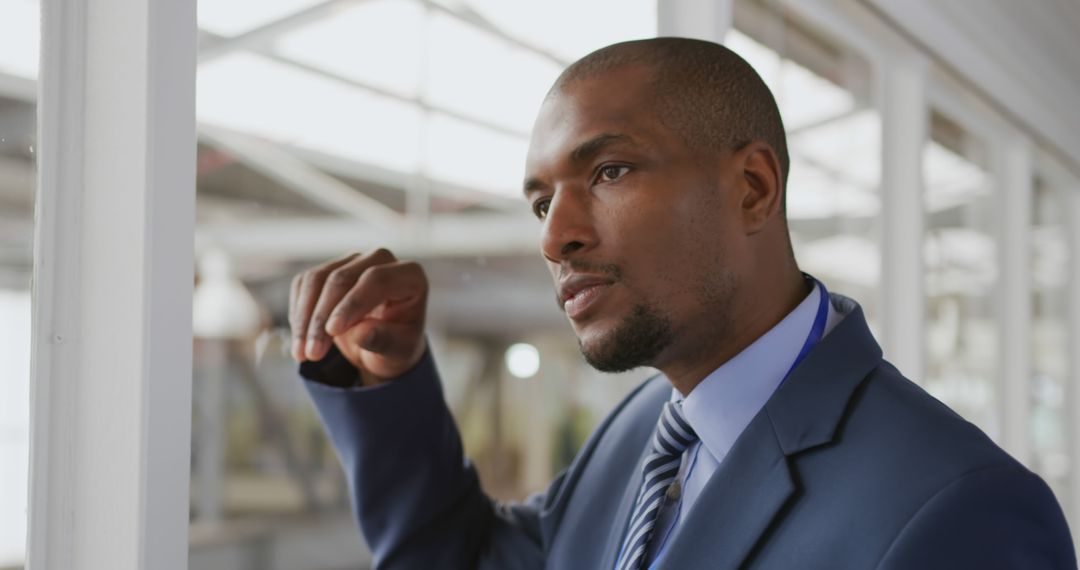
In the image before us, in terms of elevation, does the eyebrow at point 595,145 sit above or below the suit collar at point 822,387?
above

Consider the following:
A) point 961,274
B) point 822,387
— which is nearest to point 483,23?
point 961,274

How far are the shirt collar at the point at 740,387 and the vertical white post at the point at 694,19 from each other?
0.87m

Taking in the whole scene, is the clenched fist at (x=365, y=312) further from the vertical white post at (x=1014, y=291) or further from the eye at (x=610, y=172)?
the vertical white post at (x=1014, y=291)

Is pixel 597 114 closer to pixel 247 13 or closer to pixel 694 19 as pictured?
pixel 694 19

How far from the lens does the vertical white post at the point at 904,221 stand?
283 cm

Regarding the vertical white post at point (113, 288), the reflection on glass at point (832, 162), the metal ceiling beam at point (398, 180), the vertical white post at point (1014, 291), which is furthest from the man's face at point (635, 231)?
the vertical white post at point (1014, 291)

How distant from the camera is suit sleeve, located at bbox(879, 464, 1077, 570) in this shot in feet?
2.55

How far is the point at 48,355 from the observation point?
3.25 ft

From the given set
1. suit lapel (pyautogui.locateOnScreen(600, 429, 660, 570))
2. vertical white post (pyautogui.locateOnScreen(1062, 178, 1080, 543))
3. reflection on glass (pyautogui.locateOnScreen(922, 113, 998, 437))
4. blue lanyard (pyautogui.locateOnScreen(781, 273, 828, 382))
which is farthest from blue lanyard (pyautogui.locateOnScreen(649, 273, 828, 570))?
vertical white post (pyautogui.locateOnScreen(1062, 178, 1080, 543))

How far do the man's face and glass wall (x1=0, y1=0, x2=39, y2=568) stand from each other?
52cm

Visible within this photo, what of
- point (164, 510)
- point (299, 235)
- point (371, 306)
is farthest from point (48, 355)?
point (299, 235)

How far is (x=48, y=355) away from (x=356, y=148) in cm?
446

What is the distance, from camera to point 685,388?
A: 1.09m

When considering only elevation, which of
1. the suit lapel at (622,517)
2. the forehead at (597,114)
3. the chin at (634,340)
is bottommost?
the suit lapel at (622,517)
